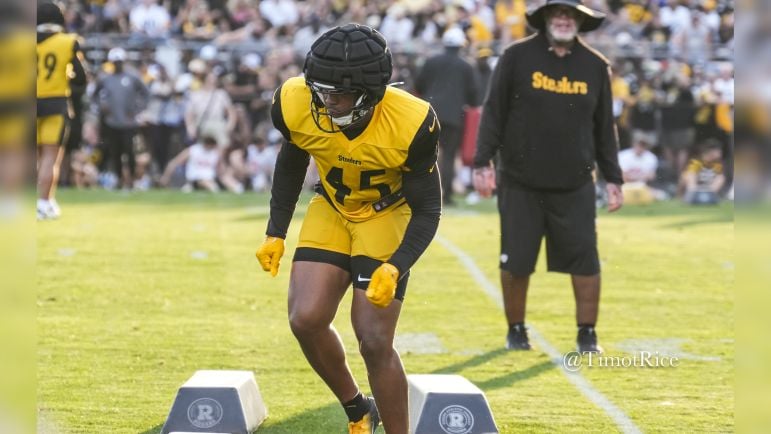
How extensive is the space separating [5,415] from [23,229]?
10.8 inches

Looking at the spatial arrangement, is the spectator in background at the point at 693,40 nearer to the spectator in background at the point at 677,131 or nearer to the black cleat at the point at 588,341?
the spectator in background at the point at 677,131

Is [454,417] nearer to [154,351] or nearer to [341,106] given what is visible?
[341,106]

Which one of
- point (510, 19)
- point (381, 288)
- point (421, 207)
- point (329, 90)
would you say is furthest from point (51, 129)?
point (510, 19)

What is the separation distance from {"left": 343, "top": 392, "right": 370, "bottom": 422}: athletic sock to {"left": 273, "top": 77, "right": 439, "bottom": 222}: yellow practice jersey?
0.78 m

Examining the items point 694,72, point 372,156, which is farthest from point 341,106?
point 694,72

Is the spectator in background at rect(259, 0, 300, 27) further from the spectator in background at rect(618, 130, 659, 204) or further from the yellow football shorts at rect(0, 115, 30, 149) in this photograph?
the yellow football shorts at rect(0, 115, 30, 149)

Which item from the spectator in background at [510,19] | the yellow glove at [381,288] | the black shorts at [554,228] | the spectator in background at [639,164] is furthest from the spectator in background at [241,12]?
the yellow glove at [381,288]

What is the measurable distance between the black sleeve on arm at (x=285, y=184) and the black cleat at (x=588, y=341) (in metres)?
2.98

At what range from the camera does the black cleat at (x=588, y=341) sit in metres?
7.67

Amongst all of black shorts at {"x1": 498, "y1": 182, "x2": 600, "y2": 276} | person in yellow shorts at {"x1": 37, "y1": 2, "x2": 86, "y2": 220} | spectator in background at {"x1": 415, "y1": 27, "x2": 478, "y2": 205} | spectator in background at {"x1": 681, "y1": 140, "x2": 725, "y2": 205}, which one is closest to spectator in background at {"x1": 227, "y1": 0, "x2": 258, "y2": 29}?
spectator in background at {"x1": 415, "y1": 27, "x2": 478, "y2": 205}

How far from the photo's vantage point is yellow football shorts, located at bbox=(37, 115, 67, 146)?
41.4ft

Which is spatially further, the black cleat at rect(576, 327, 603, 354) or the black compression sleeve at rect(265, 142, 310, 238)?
the black cleat at rect(576, 327, 603, 354)

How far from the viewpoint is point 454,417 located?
5062mm

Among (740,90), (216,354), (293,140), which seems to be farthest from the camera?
(216,354)
